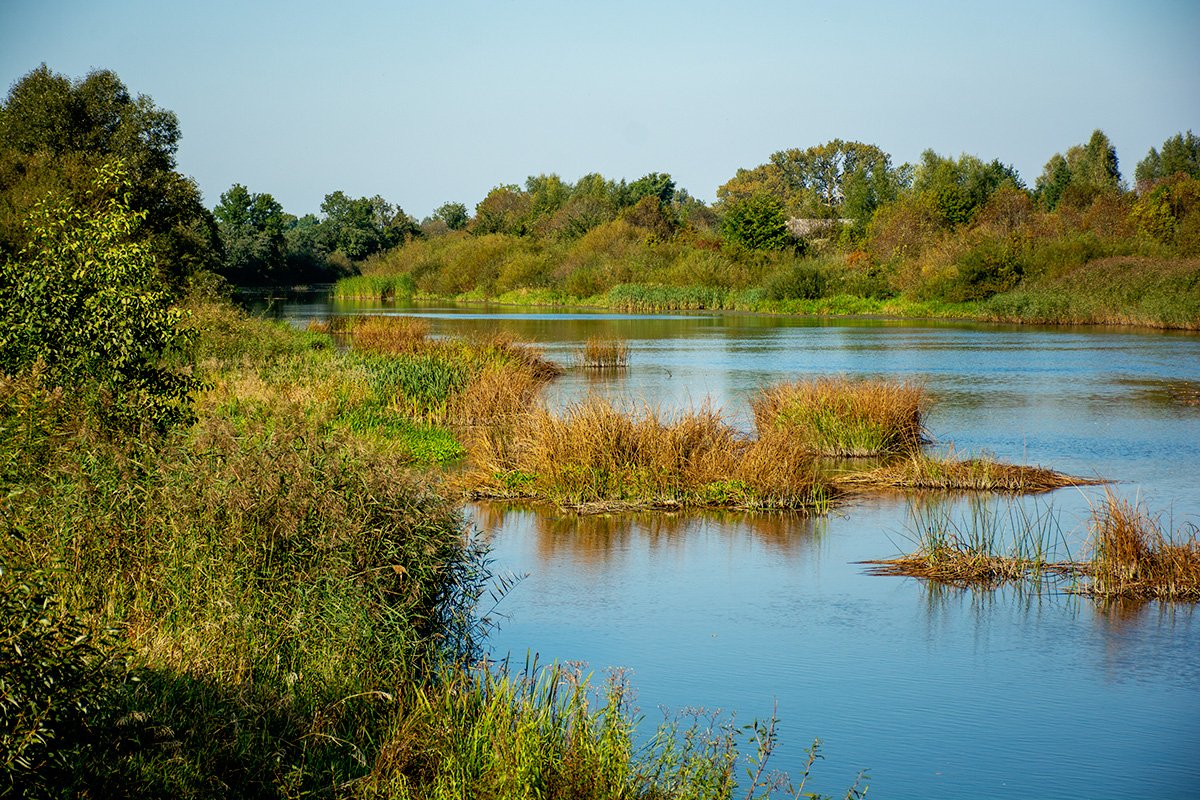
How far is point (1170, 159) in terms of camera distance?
86125 mm

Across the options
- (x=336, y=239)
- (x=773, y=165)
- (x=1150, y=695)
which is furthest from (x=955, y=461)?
(x=773, y=165)

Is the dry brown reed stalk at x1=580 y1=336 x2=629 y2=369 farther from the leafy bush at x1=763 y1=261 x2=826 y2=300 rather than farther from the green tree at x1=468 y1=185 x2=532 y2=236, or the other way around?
the green tree at x1=468 y1=185 x2=532 y2=236

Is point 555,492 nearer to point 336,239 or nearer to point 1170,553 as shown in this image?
point 1170,553

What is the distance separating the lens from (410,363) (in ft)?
69.1

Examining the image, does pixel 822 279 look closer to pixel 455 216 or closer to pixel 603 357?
pixel 603 357

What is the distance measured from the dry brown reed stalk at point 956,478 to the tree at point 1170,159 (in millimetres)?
75148

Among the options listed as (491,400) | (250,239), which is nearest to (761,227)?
(250,239)

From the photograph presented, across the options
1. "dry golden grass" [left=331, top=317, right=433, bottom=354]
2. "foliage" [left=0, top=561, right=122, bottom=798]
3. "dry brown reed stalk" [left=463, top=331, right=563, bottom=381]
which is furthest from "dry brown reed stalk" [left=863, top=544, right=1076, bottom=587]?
"dry golden grass" [left=331, top=317, right=433, bottom=354]

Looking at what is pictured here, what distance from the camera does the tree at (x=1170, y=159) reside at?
83812 millimetres

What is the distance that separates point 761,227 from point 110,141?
143 feet

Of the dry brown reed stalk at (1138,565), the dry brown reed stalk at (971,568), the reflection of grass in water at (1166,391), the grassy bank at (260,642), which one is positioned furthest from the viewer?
the reflection of grass in water at (1166,391)

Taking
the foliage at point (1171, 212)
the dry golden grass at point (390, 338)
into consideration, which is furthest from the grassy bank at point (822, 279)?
the dry golden grass at point (390, 338)

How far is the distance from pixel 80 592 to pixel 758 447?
857cm

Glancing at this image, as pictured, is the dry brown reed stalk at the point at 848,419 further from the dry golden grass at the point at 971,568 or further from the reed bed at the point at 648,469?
the dry golden grass at the point at 971,568
